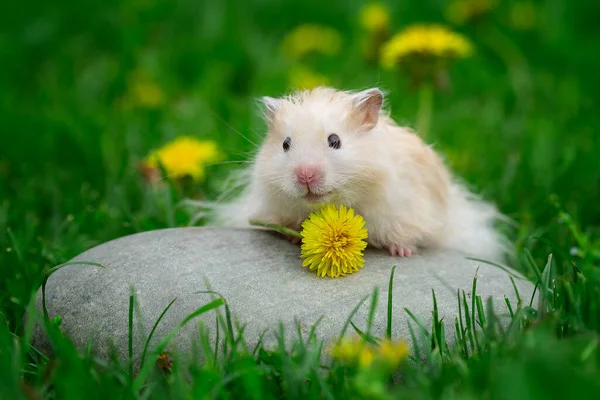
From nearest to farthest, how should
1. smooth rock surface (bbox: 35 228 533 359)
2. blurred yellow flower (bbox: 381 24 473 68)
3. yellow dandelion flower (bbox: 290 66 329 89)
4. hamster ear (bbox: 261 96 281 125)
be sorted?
smooth rock surface (bbox: 35 228 533 359) < hamster ear (bbox: 261 96 281 125) < blurred yellow flower (bbox: 381 24 473 68) < yellow dandelion flower (bbox: 290 66 329 89)

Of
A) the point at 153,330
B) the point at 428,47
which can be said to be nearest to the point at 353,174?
the point at 153,330

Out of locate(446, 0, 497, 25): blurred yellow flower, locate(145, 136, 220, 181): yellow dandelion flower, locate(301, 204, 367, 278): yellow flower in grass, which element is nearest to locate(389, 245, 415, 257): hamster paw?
locate(301, 204, 367, 278): yellow flower in grass

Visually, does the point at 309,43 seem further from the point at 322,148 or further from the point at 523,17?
the point at 322,148

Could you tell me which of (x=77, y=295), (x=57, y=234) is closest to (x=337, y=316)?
(x=77, y=295)

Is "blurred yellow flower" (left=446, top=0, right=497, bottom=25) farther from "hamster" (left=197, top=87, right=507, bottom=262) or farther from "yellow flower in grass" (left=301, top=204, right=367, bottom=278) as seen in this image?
"yellow flower in grass" (left=301, top=204, right=367, bottom=278)

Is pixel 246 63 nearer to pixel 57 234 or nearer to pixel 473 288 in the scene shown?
pixel 57 234
